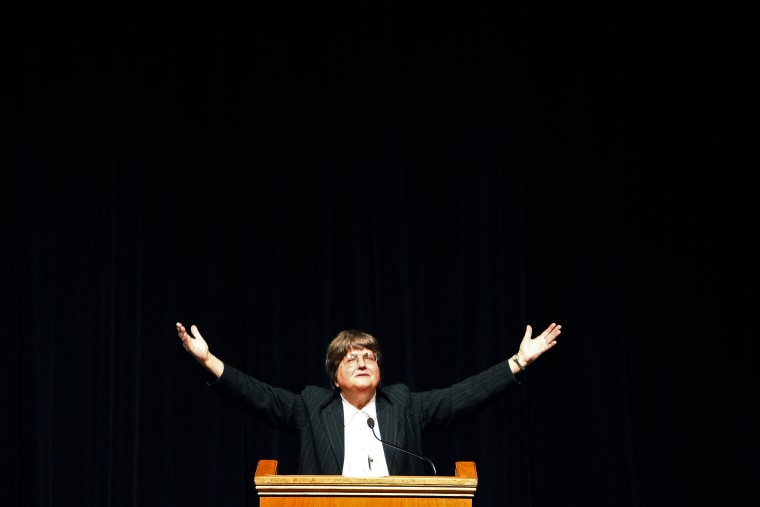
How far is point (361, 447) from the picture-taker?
11.3 ft

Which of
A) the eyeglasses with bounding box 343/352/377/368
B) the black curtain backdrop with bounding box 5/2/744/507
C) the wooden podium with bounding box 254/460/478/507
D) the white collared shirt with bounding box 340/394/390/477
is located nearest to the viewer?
the wooden podium with bounding box 254/460/478/507

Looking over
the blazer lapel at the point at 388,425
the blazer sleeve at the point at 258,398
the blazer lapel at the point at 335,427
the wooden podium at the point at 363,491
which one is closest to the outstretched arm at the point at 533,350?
the blazer lapel at the point at 388,425

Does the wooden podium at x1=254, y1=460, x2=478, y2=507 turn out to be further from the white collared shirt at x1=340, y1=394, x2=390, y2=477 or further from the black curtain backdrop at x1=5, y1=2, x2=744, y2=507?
the black curtain backdrop at x1=5, y1=2, x2=744, y2=507

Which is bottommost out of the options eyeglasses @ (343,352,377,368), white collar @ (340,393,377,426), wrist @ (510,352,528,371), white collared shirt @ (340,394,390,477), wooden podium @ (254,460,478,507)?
wooden podium @ (254,460,478,507)

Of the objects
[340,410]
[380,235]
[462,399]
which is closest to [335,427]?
[340,410]

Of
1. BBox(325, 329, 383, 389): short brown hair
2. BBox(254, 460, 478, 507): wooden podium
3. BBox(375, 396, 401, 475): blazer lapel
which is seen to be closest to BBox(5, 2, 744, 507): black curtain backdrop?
BBox(325, 329, 383, 389): short brown hair

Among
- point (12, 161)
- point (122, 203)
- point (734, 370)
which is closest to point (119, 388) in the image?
point (122, 203)

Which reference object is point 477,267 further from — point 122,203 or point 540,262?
point 122,203

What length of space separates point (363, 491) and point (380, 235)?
2161 mm

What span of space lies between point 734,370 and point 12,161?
3.34 meters

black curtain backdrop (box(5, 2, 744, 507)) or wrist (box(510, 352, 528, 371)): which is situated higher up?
black curtain backdrop (box(5, 2, 744, 507))

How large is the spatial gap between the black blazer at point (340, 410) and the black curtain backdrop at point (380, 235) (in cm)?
110

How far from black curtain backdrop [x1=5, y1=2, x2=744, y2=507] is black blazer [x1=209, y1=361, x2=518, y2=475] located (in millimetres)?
1102

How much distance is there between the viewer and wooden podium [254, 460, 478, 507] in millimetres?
2748
